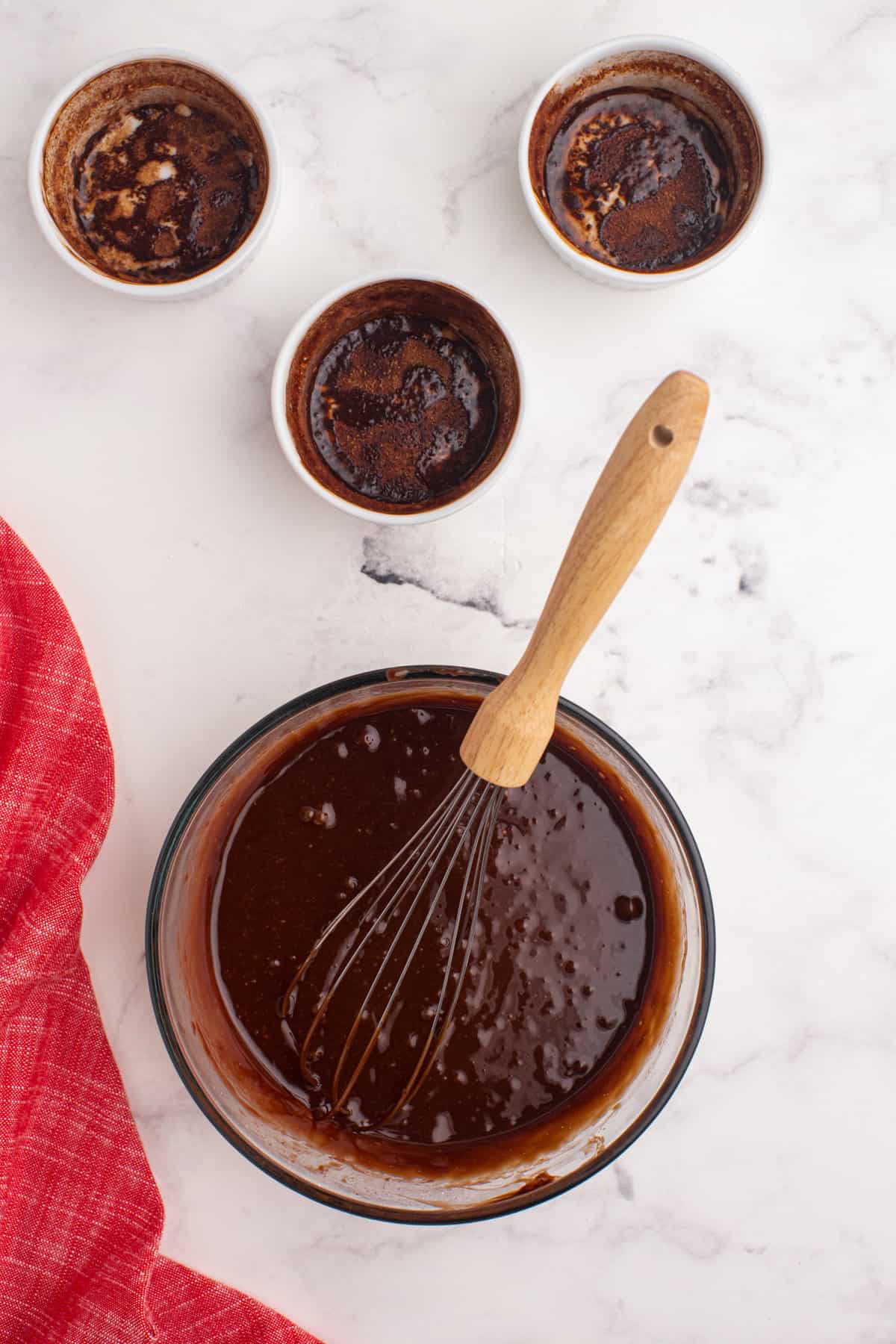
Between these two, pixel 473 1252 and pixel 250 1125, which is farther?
pixel 473 1252

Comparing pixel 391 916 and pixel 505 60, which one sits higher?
pixel 505 60

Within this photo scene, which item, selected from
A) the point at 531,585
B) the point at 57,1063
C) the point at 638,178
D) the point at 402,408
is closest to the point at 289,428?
the point at 402,408

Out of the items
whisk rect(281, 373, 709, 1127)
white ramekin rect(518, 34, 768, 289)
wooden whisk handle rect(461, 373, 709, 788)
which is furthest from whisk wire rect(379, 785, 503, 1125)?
white ramekin rect(518, 34, 768, 289)

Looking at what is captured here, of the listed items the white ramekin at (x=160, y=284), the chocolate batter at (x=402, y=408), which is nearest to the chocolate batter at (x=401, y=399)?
the chocolate batter at (x=402, y=408)

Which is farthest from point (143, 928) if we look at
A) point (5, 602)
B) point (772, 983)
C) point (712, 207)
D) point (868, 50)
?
point (868, 50)

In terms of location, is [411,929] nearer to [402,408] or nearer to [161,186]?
[402,408]

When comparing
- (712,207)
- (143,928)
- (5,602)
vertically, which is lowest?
(143,928)

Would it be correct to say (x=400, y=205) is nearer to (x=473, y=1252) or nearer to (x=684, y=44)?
(x=684, y=44)
